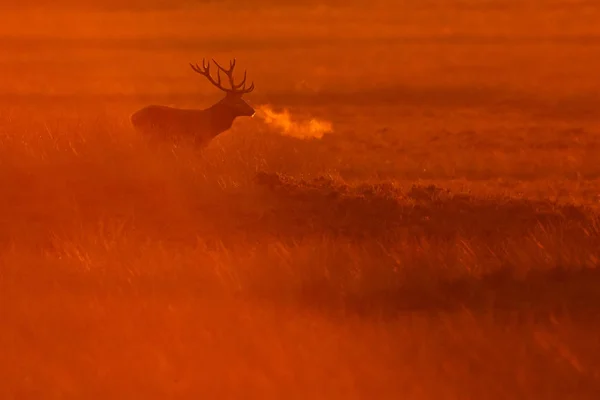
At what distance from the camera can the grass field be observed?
245 inches

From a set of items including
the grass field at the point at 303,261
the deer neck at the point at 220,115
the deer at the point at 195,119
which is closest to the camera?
the grass field at the point at 303,261

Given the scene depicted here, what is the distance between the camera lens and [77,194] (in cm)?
1042

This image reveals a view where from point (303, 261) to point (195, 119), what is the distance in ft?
21.9

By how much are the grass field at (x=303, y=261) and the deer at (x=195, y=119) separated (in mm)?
329

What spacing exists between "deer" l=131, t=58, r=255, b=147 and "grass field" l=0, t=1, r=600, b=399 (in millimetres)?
329

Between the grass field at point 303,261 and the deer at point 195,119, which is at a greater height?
the deer at point 195,119

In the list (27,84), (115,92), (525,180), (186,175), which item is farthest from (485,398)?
(27,84)

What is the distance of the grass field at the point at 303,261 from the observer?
245 inches

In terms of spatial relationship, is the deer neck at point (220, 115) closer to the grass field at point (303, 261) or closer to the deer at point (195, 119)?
the deer at point (195, 119)

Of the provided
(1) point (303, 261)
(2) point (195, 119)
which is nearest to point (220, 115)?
(2) point (195, 119)

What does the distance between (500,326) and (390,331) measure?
0.76 m

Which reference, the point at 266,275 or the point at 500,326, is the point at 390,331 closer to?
the point at 500,326

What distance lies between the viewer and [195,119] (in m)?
14.4

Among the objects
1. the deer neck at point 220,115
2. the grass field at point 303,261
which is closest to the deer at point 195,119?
the deer neck at point 220,115
